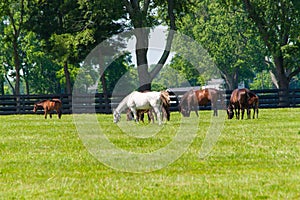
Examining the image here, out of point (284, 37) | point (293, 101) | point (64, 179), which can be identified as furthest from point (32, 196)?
point (284, 37)

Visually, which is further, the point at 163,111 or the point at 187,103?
the point at 187,103

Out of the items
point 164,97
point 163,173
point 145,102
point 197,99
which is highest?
point 164,97

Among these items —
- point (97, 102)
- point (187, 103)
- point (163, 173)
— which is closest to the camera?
point (163, 173)

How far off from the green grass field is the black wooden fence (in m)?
27.1

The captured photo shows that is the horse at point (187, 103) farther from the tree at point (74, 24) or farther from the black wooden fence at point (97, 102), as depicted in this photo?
the tree at point (74, 24)

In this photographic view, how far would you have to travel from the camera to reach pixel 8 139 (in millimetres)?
19500

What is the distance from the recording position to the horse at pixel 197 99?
31.4 metres

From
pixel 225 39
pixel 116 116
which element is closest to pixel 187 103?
pixel 116 116

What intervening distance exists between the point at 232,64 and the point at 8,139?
69950mm

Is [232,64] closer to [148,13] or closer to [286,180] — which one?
[148,13]

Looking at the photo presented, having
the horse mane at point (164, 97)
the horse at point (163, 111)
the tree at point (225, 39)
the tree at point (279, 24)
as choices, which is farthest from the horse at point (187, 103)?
the tree at point (225, 39)

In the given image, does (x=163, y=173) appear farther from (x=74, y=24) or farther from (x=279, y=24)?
(x=279, y=24)

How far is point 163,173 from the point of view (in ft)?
37.1

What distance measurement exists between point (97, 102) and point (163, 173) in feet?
113
